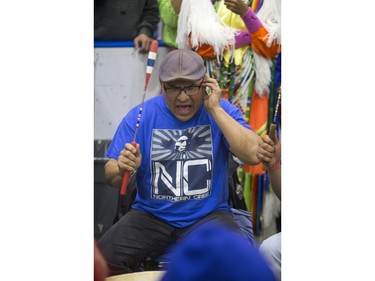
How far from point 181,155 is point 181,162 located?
0.02 m

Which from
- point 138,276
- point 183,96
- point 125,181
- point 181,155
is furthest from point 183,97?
point 138,276

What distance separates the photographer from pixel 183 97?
4.65 feet

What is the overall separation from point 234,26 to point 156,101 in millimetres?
272

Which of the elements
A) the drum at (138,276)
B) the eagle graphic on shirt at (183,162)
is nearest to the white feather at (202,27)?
the eagle graphic on shirt at (183,162)

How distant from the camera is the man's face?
4.61ft

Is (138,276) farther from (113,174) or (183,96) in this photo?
(183,96)

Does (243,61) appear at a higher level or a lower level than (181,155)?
higher

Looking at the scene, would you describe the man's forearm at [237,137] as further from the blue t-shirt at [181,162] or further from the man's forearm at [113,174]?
the man's forearm at [113,174]

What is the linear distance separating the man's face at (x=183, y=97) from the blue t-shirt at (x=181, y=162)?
1 cm

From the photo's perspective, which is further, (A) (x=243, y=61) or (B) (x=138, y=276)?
(A) (x=243, y=61)

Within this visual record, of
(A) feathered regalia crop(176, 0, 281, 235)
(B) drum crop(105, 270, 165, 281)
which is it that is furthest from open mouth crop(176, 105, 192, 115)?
(B) drum crop(105, 270, 165, 281)

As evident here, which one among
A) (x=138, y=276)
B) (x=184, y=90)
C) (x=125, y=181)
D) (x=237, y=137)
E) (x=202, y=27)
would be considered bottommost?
(x=138, y=276)
